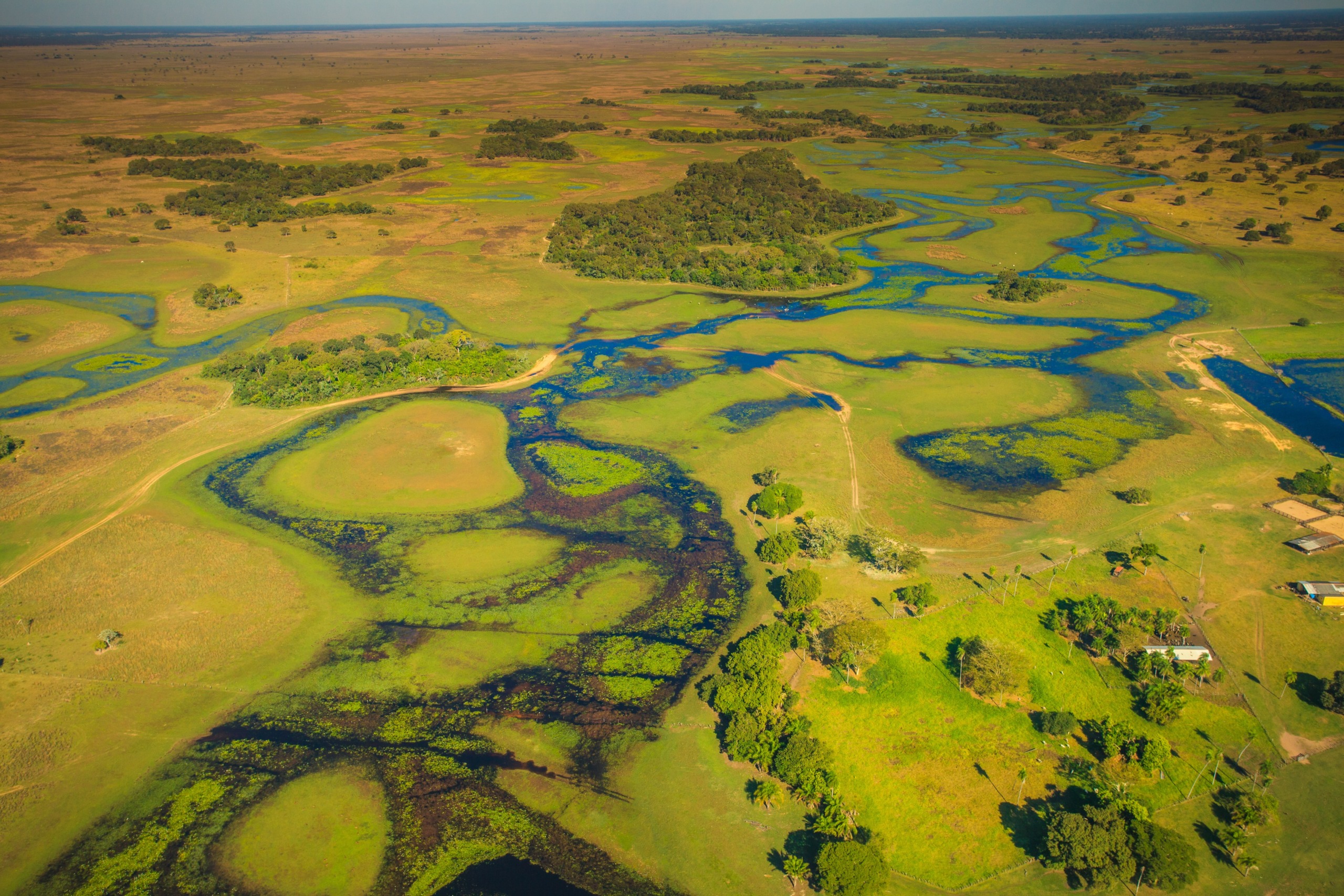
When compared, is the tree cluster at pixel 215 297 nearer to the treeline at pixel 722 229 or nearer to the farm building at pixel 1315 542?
the treeline at pixel 722 229

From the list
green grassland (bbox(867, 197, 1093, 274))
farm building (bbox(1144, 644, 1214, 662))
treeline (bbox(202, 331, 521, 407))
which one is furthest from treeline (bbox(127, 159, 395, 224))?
farm building (bbox(1144, 644, 1214, 662))

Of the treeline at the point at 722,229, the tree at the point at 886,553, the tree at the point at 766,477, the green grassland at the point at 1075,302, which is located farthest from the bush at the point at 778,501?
the treeline at the point at 722,229

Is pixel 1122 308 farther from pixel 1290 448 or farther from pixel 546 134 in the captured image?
pixel 546 134

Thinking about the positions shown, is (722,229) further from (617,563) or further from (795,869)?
(795,869)

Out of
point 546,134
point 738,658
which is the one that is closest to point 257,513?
point 738,658

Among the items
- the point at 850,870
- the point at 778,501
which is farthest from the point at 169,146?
the point at 850,870

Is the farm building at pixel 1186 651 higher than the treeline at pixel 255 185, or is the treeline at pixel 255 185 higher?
the treeline at pixel 255 185
